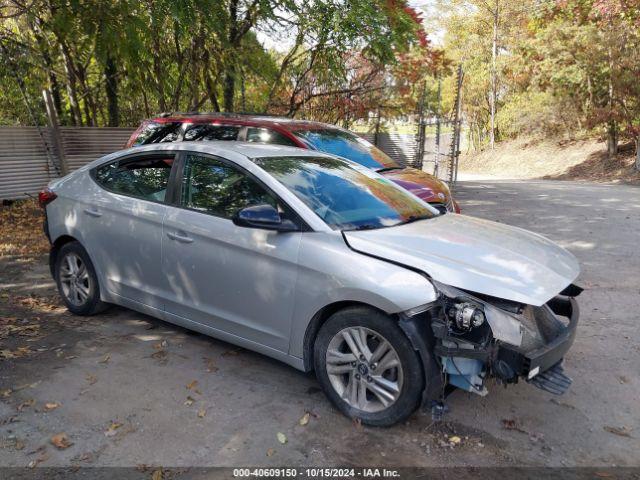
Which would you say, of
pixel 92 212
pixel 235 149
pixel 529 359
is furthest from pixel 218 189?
pixel 529 359

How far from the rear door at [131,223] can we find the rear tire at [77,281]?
0.18 meters

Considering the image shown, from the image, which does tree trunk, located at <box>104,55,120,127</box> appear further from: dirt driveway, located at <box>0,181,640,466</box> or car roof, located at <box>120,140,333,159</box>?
car roof, located at <box>120,140,333,159</box>

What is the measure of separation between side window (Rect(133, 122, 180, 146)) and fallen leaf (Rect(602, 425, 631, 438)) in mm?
6368

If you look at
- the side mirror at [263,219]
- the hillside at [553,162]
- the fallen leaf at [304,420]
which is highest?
the side mirror at [263,219]

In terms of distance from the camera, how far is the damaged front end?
293 cm

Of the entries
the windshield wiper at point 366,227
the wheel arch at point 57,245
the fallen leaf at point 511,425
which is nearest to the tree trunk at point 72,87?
the wheel arch at point 57,245

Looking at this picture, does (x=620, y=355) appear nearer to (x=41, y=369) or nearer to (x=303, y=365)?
(x=303, y=365)

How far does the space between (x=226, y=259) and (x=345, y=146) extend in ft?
14.1

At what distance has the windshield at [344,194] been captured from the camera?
3.70 meters

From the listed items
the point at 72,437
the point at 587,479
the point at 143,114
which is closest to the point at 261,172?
the point at 72,437

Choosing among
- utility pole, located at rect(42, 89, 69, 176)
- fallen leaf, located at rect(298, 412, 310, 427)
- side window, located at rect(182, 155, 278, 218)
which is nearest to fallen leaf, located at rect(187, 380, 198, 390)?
fallen leaf, located at rect(298, 412, 310, 427)

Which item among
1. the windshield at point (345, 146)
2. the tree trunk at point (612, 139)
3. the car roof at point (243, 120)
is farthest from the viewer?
the tree trunk at point (612, 139)

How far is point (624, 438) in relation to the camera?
3219 millimetres

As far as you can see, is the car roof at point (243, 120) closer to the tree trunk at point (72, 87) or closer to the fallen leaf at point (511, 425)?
the fallen leaf at point (511, 425)
